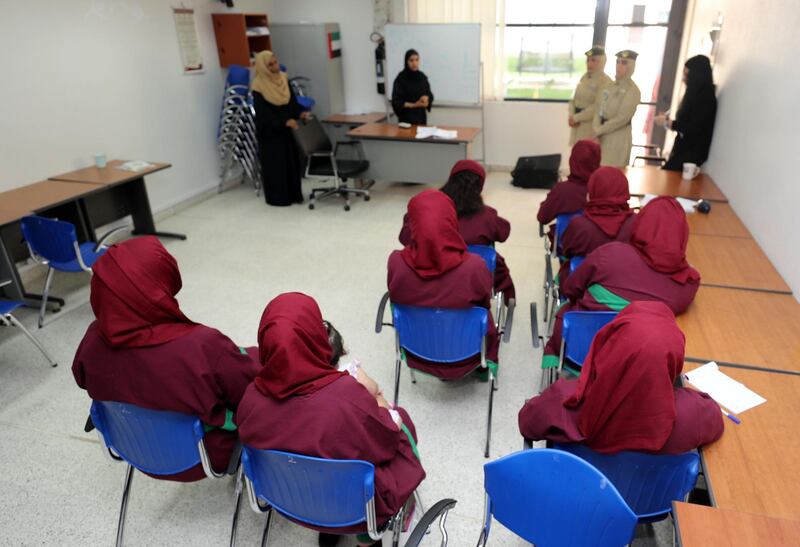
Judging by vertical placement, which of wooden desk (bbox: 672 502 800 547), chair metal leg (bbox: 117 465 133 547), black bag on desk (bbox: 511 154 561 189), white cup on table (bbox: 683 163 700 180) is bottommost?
chair metal leg (bbox: 117 465 133 547)

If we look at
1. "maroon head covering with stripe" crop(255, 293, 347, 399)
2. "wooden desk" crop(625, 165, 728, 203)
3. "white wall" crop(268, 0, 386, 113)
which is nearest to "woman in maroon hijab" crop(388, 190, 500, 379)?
"maroon head covering with stripe" crop(255, 293, 347, 399)

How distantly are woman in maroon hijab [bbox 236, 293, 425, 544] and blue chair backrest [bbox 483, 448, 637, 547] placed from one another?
0.34m

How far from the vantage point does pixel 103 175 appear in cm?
462

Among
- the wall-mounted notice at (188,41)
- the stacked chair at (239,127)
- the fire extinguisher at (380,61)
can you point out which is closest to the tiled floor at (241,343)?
the stacked chair at (239,127)

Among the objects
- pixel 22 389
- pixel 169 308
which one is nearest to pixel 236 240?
pixel 22 389

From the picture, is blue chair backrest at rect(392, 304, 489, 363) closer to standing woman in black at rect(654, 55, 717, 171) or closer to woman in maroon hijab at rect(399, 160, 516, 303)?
woman in maroon hijab at rect(399, 160, 516, 303)

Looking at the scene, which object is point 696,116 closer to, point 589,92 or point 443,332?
point 589,92

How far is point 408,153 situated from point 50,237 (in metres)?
3.48

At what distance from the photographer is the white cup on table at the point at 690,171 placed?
429cm

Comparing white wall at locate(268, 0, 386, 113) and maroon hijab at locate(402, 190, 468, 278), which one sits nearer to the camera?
maroon hijab at locate(402, 190, 468, 278)

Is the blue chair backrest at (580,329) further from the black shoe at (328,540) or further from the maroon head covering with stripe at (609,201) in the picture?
the black shoe at (328,540)

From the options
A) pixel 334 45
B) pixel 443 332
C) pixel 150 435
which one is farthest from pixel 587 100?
pixel 150 435

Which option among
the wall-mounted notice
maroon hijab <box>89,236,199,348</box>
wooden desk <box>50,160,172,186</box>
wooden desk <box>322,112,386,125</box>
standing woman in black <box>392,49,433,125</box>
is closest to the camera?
maroon hijab <box>89,236,199,348</box>

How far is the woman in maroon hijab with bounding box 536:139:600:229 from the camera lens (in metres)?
3.67
